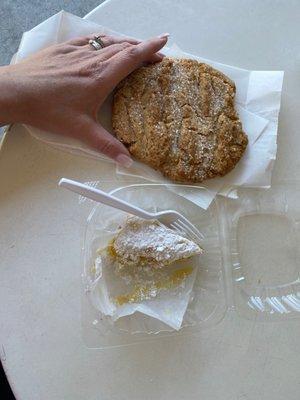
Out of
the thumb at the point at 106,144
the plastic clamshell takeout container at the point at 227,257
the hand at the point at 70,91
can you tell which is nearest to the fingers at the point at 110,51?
the hand at the point at 70,91

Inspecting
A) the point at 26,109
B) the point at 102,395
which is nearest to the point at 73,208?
the point at 26,109

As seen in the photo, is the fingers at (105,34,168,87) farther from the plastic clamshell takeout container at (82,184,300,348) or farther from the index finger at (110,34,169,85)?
the plastic clamshell takeout container at (82,184,300,348)

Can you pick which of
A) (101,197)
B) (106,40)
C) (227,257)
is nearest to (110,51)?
(106,40)

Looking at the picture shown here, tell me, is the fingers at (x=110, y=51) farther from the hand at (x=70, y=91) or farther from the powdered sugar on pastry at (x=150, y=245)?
the powdered sugar on pastry at (x=150, y=245)

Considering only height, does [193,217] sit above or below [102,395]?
above

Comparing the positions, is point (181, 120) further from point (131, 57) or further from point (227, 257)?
point (227, 257)

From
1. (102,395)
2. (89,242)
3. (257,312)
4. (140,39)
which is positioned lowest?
(102,395)

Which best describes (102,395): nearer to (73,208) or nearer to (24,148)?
(73,208)
